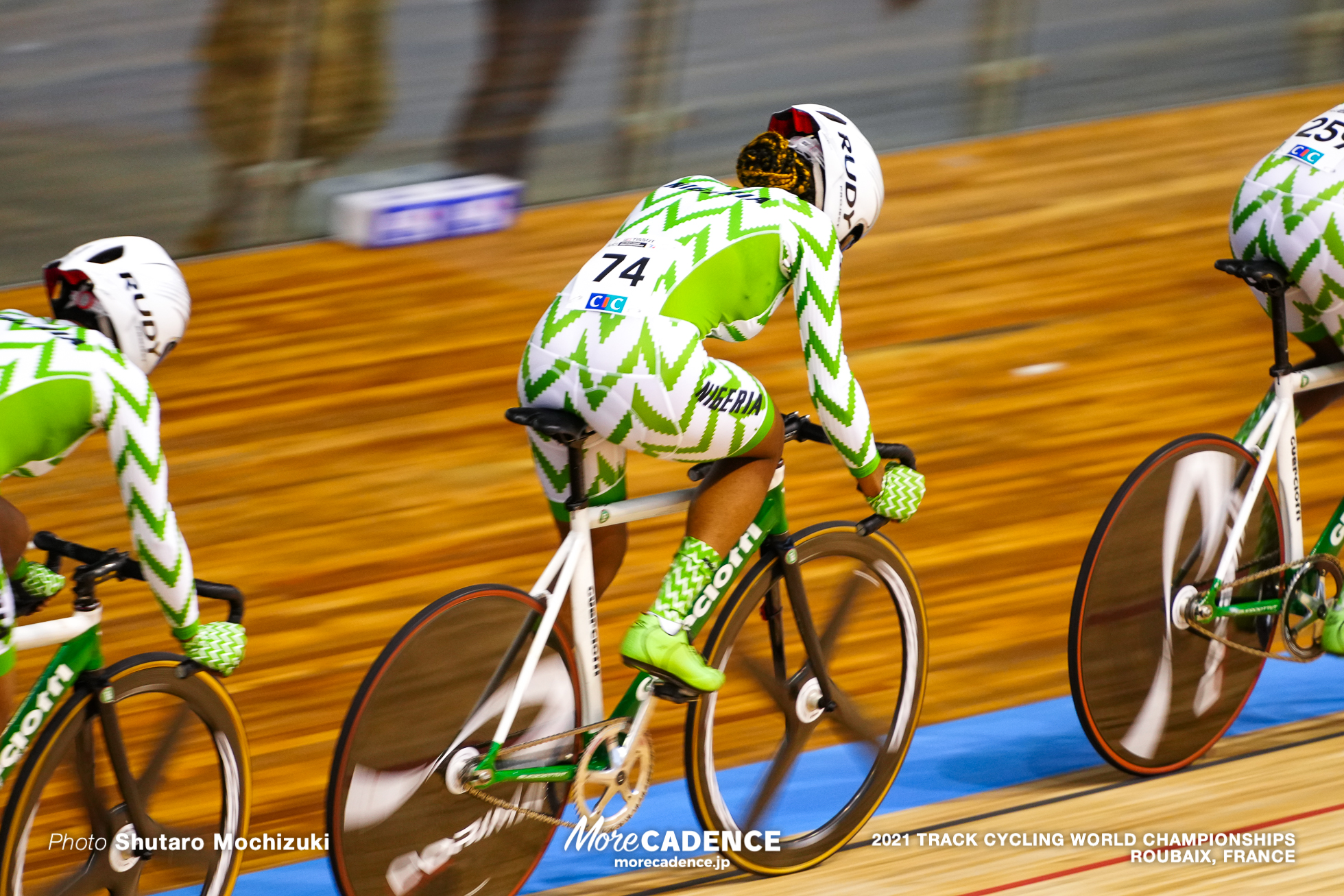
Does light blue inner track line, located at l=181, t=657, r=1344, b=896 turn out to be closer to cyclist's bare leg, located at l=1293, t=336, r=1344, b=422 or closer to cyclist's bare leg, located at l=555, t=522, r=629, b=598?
cyclist's bare leg, located at l=555, t=522, r=629, b=598

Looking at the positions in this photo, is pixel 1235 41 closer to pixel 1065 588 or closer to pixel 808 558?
pixel 1065 588

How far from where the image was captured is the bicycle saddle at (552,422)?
2.71 m

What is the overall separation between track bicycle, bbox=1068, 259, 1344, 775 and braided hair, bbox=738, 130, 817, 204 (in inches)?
36.5

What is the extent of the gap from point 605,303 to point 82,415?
0.85m

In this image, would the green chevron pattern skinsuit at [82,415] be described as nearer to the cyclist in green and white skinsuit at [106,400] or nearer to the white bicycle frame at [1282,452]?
the cyclist in green and white skinsuit at [106,400]

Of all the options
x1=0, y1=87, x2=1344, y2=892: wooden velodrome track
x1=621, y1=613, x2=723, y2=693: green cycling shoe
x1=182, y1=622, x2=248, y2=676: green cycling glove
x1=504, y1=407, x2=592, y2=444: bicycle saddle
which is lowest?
x1=0, y1=87, x2=1344, y2=892: wooden velodrome track

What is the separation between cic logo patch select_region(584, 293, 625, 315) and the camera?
2.74 m

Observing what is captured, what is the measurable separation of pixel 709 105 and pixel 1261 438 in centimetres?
494

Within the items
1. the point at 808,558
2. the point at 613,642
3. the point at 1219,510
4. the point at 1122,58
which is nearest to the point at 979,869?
the point at 808,558

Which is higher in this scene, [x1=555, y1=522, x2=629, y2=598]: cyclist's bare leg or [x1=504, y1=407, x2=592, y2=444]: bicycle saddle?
[x1=504, y1=407, x2=592, y2=444]: bicycle saddle

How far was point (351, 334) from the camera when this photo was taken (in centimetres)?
614

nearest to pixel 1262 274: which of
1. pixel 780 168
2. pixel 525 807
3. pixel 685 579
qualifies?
pixel 780 168

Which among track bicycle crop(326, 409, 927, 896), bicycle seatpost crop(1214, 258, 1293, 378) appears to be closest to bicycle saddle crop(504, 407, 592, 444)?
track bicycle crop(326, 409, 927, 896)

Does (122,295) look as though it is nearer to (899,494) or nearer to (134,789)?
(134,789)
